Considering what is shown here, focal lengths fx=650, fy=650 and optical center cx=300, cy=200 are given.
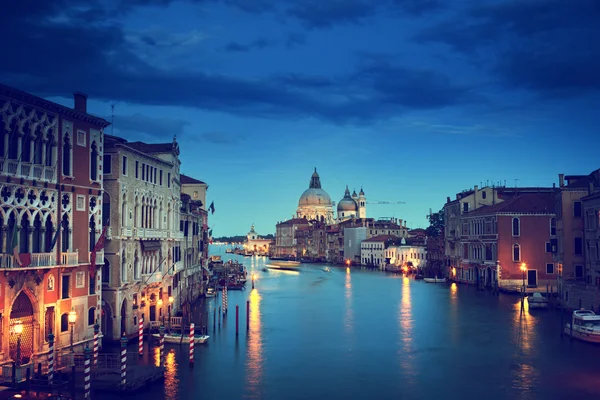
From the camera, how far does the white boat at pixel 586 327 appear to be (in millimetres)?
30556

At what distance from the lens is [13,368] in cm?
1959

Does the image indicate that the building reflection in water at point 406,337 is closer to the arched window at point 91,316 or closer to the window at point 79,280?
the arched window at point 91,316

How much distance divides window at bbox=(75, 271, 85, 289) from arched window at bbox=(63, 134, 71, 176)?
3.85 m

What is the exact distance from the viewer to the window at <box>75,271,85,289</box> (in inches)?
969

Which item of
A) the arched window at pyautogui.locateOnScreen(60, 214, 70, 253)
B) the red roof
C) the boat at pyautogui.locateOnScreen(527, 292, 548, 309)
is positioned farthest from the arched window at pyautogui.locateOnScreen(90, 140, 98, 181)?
the red roof

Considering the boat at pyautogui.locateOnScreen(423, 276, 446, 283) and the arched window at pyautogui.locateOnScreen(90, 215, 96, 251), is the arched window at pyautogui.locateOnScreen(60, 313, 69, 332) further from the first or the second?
the boat at pyautogui.locateOnScreen(423, 276, 446, 283)

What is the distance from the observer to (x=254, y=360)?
2795 centimetres

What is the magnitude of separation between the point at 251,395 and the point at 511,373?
10.4 metres

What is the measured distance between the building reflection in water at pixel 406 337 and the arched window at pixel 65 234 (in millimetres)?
13571

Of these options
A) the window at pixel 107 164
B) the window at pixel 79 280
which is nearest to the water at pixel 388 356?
the window at pixel 79 280

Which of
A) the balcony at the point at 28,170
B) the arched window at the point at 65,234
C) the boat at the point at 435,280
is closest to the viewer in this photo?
the balcony at the point at 28,170

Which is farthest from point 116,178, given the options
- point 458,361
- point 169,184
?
point 458,361

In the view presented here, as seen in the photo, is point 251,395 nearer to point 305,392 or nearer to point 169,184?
point 305,392

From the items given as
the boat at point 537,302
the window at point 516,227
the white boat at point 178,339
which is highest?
the window at point 516,227
